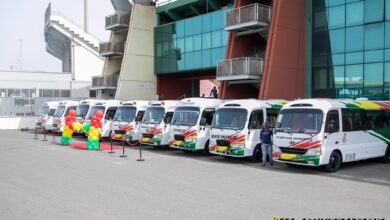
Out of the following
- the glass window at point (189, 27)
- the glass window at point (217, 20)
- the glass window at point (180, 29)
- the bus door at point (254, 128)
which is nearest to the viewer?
the bus door at point (254, 128)

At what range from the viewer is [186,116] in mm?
21203

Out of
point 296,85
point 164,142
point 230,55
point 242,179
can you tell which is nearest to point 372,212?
point 242,179

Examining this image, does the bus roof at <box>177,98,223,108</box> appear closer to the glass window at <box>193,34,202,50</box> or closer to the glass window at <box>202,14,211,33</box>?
the glass window at <box>202,14,211,33</box>

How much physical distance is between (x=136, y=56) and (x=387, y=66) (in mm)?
26068

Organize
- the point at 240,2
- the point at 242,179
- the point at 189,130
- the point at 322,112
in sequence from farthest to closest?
the point at 240,2, the point at 189,130, the point at 322,112, the point at 242,179

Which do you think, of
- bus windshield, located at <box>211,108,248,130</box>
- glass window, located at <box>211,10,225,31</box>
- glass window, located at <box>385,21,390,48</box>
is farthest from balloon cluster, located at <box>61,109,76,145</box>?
glass window, located at <box>385,21,390,48</box>

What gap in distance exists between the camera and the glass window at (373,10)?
24422 mm

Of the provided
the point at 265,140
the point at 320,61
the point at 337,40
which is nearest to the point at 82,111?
the point at 320,61

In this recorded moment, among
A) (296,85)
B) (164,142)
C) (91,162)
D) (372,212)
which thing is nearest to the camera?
(372,212)

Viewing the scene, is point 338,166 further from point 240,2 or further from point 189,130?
point 240,2

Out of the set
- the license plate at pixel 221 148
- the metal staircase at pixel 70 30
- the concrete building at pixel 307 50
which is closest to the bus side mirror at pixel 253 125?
the license plate at pixel 221 148

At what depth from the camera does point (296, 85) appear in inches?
1127

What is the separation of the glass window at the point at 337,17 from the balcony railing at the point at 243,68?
16.3 ft

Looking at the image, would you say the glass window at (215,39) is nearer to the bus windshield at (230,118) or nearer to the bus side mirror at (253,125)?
the bus windshield at (230,118)
